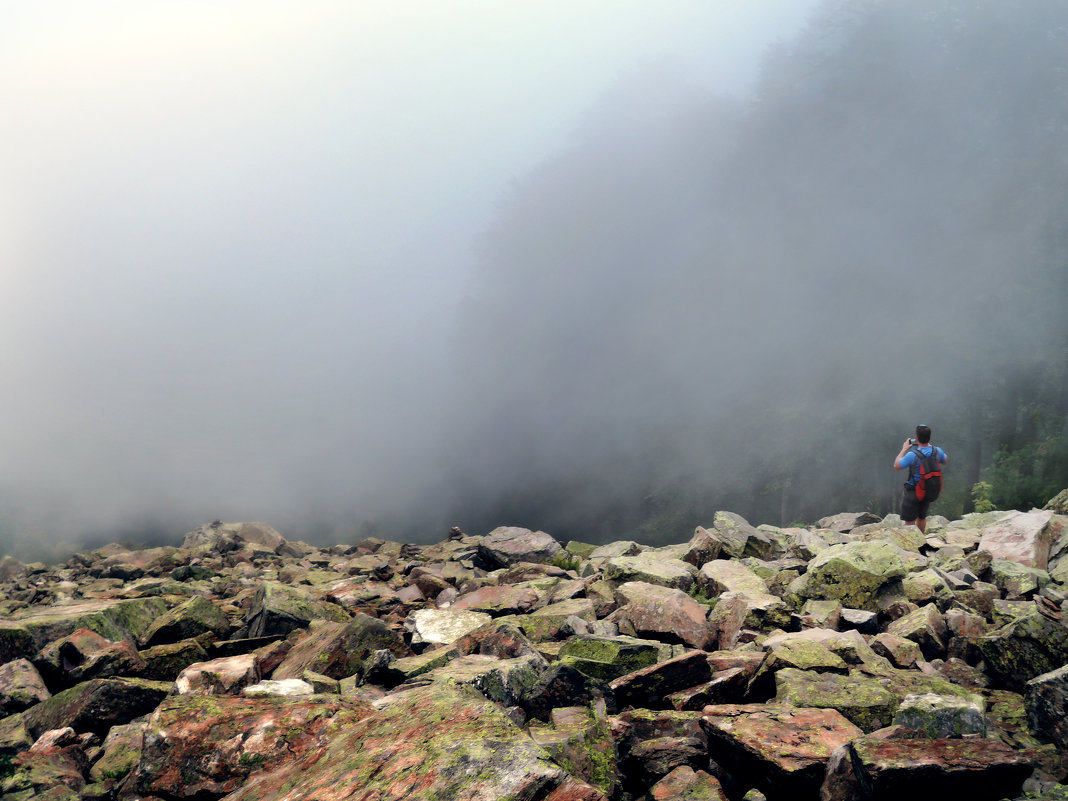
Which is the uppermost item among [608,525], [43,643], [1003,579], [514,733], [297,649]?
[514,733]

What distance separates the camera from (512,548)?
49.2 feet

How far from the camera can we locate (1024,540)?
8.18 meters

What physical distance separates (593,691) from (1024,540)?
8.27 meters

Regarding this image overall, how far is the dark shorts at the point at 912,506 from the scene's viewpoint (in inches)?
485

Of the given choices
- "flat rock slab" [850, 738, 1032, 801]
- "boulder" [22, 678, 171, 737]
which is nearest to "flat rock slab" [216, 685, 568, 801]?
"flat rock slab" [850, 738, 1032, 801]

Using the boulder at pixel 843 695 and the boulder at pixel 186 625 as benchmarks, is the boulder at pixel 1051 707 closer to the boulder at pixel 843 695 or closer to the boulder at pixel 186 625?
the boulder at pixel 843 695

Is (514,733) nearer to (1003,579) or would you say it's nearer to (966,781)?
(966,781)

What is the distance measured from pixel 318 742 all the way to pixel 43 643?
584cm

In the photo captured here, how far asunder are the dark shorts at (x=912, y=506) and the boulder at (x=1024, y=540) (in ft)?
10.6

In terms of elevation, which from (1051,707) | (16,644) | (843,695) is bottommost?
(16,644)

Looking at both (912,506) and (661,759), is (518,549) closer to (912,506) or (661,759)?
(912,506)

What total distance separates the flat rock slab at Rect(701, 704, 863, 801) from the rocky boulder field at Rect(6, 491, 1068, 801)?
0.04ft

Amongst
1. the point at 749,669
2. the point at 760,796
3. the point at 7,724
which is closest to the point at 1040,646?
the point at 749,669

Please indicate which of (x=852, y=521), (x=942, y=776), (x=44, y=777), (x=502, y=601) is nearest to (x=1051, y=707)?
(x=942, y=776)
